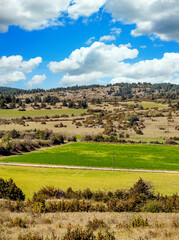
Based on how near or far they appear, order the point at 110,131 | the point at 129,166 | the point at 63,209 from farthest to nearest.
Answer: the point at 110,131, the point at 129,166, the point at 63,209

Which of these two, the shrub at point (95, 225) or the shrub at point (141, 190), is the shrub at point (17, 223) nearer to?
the shrub at point (95, 225)

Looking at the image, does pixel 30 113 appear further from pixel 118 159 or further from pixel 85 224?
pixel 85 224

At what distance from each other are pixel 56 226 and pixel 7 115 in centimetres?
11833

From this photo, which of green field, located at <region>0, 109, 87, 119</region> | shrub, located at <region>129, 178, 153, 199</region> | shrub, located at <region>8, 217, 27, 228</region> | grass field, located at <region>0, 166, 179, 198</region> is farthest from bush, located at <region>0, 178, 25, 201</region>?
green field, located at <region>0, 109, 87, 119</region>

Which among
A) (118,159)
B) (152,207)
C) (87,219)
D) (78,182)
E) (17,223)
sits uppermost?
(17,223)

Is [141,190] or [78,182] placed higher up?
[141,190]

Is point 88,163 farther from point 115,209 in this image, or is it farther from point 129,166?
point 115,209

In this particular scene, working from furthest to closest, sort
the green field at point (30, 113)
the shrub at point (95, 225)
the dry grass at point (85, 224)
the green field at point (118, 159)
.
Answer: the green field at point (30, 113), the green field at point (118, 159), the shrub at point (95, 225), the dry grass at point (85, 224)

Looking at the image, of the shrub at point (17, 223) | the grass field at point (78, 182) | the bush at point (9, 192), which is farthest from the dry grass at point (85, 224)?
the grass field at point (78, 182)

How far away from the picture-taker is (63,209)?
1591 cm

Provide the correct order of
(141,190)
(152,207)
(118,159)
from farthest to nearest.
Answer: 1. (118,159)
2. (141,190)
3. (152,207)

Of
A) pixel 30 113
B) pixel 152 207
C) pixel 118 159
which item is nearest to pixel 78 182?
pixel 152 207

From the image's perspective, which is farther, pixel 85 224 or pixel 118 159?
pixel 118 159

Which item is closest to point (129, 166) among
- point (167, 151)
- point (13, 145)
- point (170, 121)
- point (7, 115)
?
point (167, 151)
